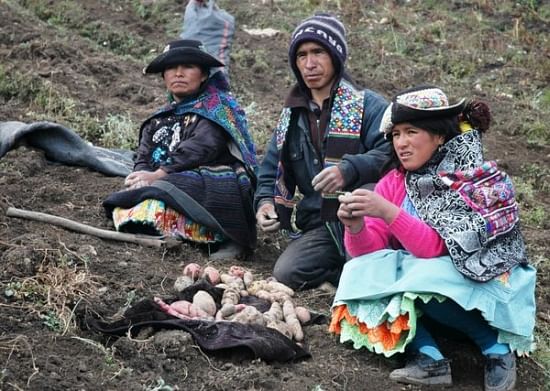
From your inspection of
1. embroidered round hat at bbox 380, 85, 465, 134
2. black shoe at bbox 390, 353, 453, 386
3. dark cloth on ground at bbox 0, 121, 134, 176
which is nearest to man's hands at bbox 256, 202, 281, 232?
embroidered round hat at bbox 380, 85, 465, 134

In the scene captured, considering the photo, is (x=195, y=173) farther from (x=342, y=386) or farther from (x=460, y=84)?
(x=460, y=84)

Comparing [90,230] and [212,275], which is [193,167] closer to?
[90,230]

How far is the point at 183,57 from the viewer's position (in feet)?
17.7

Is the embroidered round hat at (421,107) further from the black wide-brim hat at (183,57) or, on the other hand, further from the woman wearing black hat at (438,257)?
the black wide-brim hat at (183,57)

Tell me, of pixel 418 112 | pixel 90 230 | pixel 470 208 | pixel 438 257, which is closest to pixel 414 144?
pixel 418 112

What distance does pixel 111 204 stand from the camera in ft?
17.7

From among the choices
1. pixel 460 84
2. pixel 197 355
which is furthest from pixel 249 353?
pixel 460 84

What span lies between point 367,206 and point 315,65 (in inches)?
52.5

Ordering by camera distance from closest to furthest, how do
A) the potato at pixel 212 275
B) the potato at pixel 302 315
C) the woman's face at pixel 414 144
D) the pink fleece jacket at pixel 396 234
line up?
the pink fleece jacket at pixel 396 234 < the woman's face at pixel 414 144 < the potato at pixel 302 315 < the potato at pixel 212 275

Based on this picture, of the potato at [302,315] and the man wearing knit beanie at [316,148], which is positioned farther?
the man wearing knit beanie at [316,148]

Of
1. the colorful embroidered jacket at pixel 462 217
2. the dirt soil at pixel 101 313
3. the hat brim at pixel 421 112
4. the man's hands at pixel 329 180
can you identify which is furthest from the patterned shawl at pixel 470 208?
the man's hands at pixel 329 180

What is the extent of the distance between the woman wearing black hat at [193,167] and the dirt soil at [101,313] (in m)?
0.15

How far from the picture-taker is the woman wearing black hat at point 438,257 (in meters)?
3.81

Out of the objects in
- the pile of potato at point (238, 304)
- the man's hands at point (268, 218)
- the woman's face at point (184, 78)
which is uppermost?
the woman's face at point (184, 78)
